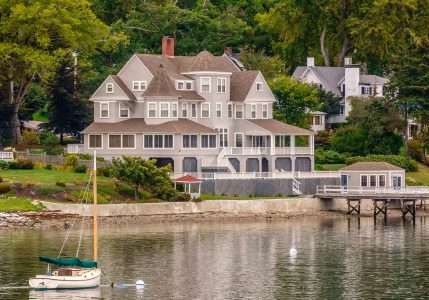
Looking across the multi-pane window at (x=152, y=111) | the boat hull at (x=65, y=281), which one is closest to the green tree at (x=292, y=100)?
the multi-pane window at (x=152, y=111)

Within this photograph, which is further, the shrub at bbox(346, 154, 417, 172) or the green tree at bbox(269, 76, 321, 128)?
the green tree at bbox(269, 76, 321, 128)

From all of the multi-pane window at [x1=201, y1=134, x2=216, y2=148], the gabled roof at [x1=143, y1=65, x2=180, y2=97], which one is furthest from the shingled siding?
the gabled roof at [x1=143, y1=65, x2=180, y2=97]

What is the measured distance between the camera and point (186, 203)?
411 ft

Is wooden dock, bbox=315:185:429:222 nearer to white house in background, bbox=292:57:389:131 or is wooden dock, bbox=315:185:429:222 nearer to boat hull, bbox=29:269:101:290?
white house in background, bbox=292:57:389:131

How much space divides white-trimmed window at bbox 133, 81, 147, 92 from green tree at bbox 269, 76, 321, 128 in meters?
19.2

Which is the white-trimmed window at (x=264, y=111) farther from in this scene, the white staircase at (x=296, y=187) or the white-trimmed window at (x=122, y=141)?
the white-trimmed window at (x=122, y=141)

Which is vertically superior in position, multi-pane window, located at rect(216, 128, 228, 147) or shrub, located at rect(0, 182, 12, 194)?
multi-pane window, located at rect(216, 128, 228, 147)

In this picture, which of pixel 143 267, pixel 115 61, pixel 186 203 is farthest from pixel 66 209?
pixel 115 61

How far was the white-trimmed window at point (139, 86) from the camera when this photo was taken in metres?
142

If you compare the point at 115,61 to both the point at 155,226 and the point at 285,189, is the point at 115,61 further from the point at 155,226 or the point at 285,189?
the point at 155,226

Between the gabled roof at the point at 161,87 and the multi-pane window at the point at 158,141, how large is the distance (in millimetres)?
4068

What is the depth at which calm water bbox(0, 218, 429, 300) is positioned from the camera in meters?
87.8

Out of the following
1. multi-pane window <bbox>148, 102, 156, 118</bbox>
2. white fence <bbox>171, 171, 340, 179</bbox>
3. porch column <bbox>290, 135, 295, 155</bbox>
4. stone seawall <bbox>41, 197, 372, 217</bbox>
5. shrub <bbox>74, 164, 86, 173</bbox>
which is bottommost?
stone seawall <bbox>41, 197, 372, 217</bbox>

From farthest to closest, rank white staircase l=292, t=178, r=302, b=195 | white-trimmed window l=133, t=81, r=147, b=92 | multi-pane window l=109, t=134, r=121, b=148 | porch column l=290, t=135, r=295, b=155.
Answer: white-trimmed window l=133, t=81, r=147, b=92, porch column l=290, t=135, r=295, b=155, multi-pane window l=109, t=134, r=121, b=148, white staircase l=292, t=178, r=302, b=195
